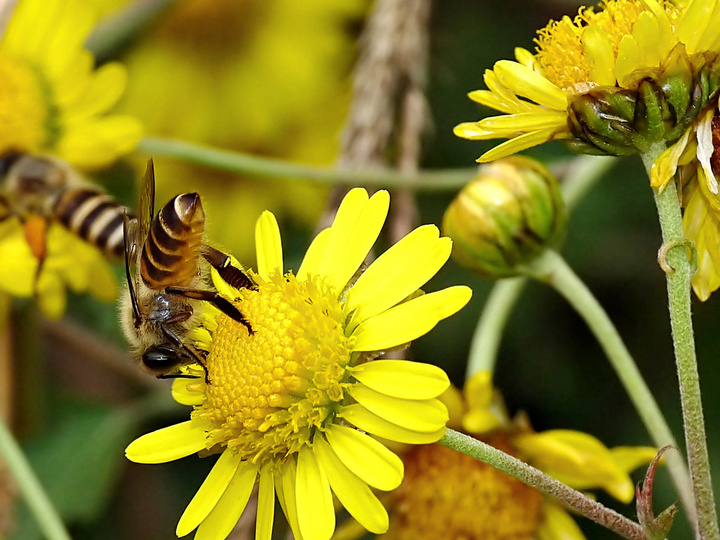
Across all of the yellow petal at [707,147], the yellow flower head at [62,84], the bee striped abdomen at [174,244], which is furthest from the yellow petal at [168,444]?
the yellow flower head at [62,84]

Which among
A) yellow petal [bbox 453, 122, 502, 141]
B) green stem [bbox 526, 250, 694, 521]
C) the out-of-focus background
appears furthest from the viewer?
the out-of-focus background

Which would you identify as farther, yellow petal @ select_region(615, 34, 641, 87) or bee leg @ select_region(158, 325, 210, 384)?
bee leg @ select_region(158, 325, 210, 384)

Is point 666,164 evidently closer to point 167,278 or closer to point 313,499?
point 313,499

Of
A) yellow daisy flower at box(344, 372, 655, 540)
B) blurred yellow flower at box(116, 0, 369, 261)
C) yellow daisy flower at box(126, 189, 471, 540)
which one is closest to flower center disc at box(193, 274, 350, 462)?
yellow daisy flower at box(126, 189, 471, 540)

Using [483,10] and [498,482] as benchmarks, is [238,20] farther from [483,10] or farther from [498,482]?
[498,482]

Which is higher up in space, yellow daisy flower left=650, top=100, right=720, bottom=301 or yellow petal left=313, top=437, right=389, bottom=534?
yellow daisy flower left=650, top=100, right=720, bottom=301

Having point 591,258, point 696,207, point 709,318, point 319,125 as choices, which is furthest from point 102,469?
point 696,207

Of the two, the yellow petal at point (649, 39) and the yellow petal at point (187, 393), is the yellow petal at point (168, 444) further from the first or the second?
the yellow petal at point (649, 39)

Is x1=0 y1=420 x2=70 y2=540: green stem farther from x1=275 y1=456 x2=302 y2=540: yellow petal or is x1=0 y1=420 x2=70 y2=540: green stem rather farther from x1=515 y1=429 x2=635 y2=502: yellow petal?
x1=515 y1=429 x2=635 y2=502: yellow petal
